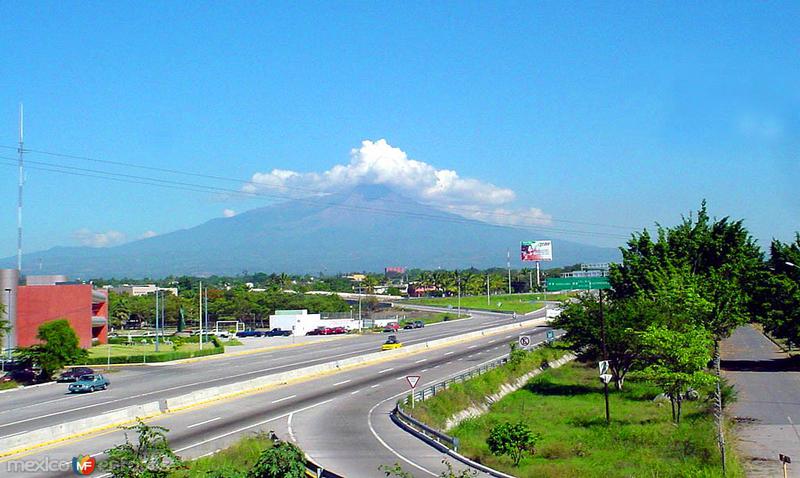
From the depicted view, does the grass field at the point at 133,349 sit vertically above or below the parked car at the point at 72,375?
below

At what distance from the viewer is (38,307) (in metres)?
76.8

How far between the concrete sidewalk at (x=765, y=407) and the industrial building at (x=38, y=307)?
201 feet

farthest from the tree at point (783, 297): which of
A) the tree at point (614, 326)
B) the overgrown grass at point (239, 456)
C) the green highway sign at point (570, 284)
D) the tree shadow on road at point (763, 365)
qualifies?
the overgrown grass at point (239, 456)

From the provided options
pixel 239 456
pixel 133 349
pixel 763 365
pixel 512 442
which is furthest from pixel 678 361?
pixel 133 349

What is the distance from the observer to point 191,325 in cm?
14100

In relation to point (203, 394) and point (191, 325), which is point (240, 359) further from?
point (191, 325)

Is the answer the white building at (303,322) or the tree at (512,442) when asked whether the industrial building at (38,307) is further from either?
the tree at (512,442)

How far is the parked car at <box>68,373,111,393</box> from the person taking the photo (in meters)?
49.5

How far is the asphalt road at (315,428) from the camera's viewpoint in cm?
2484

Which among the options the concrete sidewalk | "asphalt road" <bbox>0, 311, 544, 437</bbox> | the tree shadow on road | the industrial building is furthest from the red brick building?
the concrete sidewalk

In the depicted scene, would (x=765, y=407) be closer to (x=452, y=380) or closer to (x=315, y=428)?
(x=452, y=380)

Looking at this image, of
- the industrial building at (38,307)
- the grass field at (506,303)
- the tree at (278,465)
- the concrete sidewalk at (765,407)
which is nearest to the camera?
the tree at (278,465)

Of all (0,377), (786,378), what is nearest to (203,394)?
(0,377)

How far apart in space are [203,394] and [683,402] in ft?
85.5
